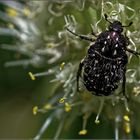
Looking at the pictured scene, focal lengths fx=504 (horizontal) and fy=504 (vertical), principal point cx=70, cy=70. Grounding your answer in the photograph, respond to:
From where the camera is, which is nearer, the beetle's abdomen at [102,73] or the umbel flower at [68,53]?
the beetle's abdomen at [102,73]

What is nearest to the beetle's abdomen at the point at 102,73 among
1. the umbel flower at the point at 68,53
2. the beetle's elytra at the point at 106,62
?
the beetle's elytra at the point at 106,62

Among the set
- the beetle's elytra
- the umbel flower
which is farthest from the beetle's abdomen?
the umbel flower

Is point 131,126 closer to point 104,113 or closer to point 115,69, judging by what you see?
point 104,113

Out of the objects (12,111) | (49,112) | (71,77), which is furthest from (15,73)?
(71,77)

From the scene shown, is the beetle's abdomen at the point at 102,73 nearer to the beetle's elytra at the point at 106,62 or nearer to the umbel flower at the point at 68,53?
the beetle's elytra at the point at 106,62

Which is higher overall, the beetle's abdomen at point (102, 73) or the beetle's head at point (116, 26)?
the beetle's head at point (116, 26)

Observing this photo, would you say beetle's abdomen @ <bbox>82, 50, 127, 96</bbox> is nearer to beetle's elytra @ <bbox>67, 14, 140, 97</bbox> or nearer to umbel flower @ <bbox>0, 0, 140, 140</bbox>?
beetle's elytra @ <bbox>67, 14, 140, 97</bbox>
